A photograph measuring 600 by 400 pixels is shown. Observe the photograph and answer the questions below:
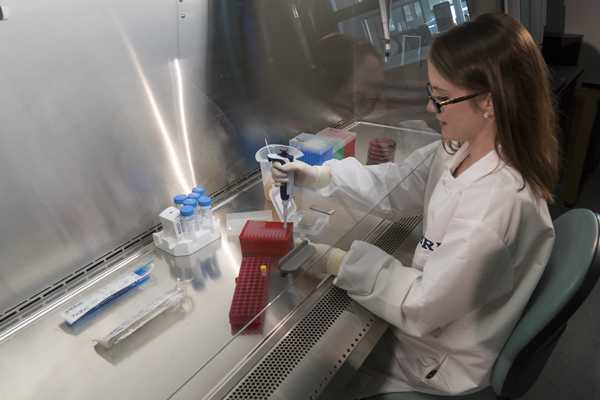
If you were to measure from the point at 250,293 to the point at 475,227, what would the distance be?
0.52 m

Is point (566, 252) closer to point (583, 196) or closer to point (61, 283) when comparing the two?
point (61, 283)

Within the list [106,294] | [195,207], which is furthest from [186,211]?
[106,294]

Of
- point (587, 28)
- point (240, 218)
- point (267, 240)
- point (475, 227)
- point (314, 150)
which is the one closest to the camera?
point (475, 227)

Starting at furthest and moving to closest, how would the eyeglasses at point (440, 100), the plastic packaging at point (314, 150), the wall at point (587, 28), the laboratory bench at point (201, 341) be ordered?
the wall at point (587, 28), the plastic packaging at point (314, 150), the eyeglasses at point (440, 100), the laboratory bench at point (201, 341)

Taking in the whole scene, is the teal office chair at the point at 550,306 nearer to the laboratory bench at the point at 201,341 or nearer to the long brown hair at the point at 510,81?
the long brown hair at the point at 510,81

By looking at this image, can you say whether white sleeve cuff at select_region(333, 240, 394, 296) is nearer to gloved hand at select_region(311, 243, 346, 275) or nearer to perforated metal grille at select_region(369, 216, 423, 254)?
gloved hand at select_region(311, 243, 346, 275)

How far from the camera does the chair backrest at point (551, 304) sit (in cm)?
90

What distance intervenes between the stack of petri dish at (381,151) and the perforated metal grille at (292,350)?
659 millimetres

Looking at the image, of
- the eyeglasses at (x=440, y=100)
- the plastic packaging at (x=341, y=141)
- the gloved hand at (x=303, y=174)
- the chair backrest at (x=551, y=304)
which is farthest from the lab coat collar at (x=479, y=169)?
the plastic packaging at (x=341, y=141)

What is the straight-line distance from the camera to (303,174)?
1.27 m

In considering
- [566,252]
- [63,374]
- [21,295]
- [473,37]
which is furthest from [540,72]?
[21,295]

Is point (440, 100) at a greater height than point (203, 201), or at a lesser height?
greater

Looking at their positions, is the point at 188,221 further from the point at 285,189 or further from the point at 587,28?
the point at 587,28

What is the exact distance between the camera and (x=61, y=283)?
112 centimetres
